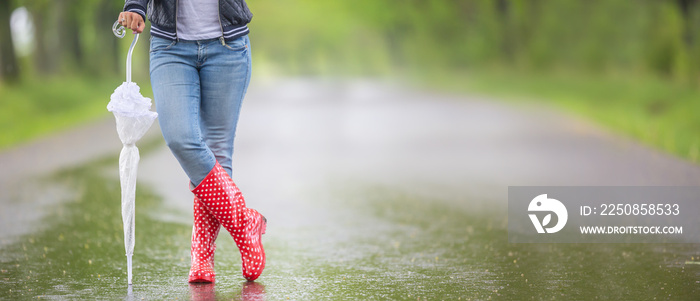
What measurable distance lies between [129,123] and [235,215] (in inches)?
27.0

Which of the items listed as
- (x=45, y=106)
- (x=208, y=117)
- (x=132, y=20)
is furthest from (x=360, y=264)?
(x=45, y=106)

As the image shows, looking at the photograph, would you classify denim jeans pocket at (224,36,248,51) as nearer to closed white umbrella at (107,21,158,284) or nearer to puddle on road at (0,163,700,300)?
closed white umbrella at (107,21,158,284)

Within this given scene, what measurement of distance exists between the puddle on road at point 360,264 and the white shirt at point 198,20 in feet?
4.02

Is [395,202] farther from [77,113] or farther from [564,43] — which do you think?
[564,43]

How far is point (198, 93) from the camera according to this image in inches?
196

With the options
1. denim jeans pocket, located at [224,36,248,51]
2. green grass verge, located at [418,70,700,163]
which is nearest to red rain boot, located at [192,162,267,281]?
denim jeans pocket, located at [224,36,248,51]

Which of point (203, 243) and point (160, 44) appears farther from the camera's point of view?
point (203, 243)

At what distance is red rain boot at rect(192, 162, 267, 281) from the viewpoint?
16.4 feet

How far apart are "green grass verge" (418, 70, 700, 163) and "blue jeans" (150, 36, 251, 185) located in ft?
25.6

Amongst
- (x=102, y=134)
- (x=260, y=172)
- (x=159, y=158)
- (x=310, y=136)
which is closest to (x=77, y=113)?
(x=102, y=134)

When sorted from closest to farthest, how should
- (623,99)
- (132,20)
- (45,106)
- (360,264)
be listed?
(132,20)
(360,264)
(45,106)
(623,99)

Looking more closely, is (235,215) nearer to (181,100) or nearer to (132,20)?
(181,100)

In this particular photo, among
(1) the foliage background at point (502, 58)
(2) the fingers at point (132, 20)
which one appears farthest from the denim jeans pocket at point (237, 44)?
(1) the foliage background at point (502, 58)

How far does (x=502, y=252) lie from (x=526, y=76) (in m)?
28.7
